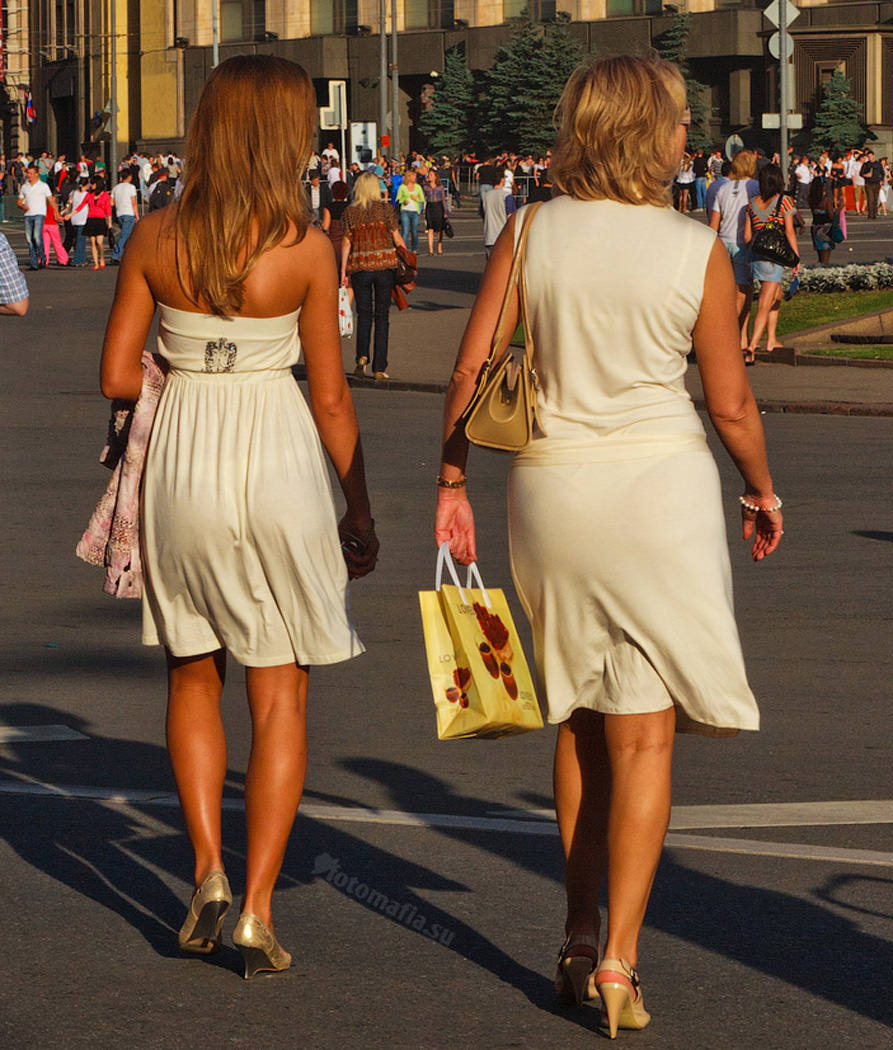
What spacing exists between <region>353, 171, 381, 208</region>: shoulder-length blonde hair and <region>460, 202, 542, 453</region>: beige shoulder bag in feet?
46.8

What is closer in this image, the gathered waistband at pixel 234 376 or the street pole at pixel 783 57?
the gathered waistband at pixel 234 376

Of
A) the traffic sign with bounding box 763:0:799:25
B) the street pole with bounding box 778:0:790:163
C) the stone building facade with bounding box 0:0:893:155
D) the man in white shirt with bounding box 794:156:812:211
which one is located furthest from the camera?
the stone building facade with bounding box 0:0:893:155

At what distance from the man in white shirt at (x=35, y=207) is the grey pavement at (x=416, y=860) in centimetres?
2919

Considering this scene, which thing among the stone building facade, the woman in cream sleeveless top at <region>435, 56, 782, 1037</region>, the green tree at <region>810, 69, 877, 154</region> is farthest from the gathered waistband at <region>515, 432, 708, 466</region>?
the green tree at <region>810, 69, 877, 154</region>

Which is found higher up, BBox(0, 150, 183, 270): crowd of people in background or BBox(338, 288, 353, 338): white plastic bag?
BBox(0, 150, 183, 270): crowd of people in background

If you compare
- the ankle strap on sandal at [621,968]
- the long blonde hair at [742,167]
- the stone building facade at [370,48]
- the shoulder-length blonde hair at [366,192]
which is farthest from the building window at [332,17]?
the ankle strap on sandal at [621,968]

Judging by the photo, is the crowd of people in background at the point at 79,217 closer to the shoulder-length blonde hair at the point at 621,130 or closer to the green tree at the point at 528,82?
the green tree at the point at 528,82

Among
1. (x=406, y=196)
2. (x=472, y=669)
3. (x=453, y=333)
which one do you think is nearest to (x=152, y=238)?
(x=472, y=669)

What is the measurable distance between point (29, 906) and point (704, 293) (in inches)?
84.2

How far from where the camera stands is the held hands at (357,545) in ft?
15.0

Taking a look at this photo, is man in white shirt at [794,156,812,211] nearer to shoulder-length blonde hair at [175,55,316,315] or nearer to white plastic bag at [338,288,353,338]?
white plastic bag at [338,288,353,338]

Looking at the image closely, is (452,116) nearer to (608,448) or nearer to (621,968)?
(608,448)

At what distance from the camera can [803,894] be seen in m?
4.84

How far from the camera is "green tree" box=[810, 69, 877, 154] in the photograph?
222 ft
